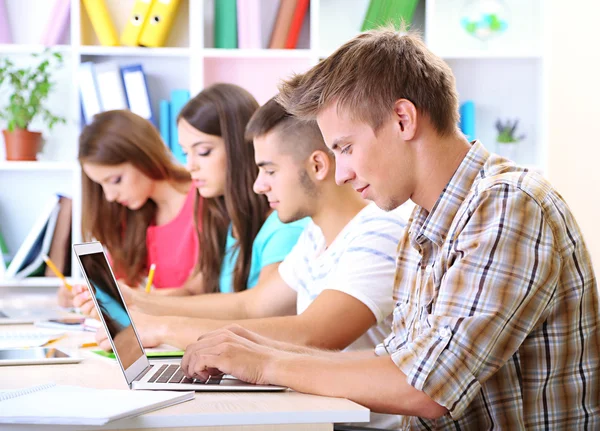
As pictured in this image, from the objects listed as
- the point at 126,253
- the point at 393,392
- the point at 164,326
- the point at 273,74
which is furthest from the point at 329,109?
the point at 273,74

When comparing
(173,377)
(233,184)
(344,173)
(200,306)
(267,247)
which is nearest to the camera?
(173,377)

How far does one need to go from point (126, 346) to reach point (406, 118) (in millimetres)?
565

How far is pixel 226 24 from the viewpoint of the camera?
3246 millimetres

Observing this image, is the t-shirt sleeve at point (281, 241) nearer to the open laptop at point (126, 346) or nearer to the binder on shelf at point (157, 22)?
the open laptop at point (126, 346)

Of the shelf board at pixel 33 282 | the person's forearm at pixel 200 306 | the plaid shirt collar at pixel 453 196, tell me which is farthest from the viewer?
the shelf board at pixel 33 282

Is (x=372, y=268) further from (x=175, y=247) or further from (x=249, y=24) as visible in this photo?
(x=249, y=24)

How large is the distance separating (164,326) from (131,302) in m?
0.48

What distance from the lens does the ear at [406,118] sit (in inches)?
49.8

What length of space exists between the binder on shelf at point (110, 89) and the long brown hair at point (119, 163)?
1.13 ft

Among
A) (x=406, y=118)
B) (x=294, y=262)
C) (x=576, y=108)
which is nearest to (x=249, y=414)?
(x=406, y=118)

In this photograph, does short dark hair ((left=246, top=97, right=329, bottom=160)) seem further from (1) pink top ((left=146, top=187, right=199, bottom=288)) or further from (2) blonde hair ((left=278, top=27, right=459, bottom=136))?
(1) pink top ((left=146, top=187, right=199, bottom=288))

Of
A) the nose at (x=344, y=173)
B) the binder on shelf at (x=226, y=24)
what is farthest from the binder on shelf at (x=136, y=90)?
the nose at (x=344, y=173)

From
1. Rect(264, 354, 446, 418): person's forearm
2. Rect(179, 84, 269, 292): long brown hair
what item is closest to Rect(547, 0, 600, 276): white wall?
Rect(179, 84, 269, 292): long brown hair

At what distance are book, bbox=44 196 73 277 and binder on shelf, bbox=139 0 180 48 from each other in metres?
0.74
